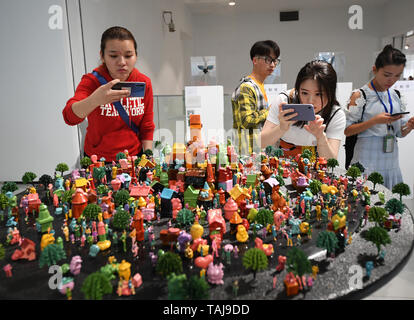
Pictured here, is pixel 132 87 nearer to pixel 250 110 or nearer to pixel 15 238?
pixel 250 110

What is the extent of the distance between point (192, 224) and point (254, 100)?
3.66 ft

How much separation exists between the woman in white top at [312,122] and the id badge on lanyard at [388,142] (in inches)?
17.5

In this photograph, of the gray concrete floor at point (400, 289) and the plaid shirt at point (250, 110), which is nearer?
the gray concrete floor at point (400, 289)

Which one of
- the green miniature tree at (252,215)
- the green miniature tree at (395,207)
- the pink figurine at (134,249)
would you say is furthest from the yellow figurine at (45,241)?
the green miniature tree at (395,207)

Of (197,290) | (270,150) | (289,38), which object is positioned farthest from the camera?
(289,38)

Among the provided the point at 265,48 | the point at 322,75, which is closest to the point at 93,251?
the point at 322,75

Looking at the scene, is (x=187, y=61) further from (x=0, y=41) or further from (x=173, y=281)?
(x=173, y=281)

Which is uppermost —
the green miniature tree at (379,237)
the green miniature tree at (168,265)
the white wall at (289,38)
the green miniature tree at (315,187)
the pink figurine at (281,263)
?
the white wall at (289,38)

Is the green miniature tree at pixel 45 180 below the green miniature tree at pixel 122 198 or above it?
above

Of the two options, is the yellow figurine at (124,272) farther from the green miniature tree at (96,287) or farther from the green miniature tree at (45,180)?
the green miniature tree at (45,180)

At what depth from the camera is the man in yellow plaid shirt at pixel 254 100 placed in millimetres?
1923

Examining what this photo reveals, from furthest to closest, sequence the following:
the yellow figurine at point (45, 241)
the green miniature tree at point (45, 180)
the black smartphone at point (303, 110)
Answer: the black smartphone at point (303, 110) → the green miniature tree at point (45, 180) → the yellow figurine at point (45, 241)

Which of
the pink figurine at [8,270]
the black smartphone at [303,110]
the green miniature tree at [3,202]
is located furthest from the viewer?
the black smartphone at [303,110]

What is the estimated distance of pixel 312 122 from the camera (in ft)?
5.27
